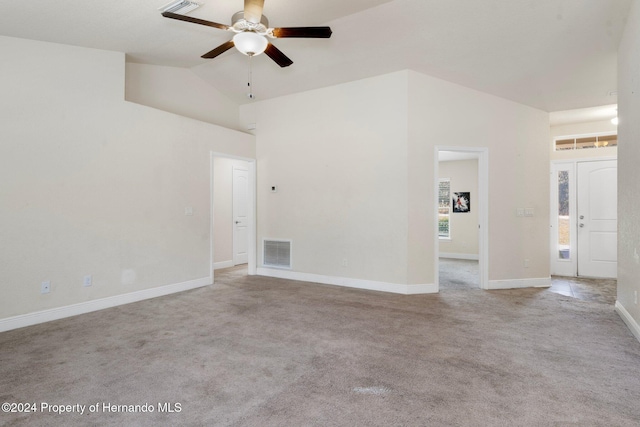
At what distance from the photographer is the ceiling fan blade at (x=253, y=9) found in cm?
280

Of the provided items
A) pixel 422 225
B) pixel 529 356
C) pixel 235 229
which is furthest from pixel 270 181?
pixel 529 356

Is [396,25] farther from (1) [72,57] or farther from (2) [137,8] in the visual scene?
(1) [72,57]

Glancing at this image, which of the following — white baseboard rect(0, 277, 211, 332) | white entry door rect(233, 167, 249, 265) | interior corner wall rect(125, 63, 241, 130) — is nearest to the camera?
white baseboard rect(0, 277, 211, 332)

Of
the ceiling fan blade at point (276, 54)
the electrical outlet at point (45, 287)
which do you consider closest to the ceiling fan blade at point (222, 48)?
the ceiling fan blade at point (276, 54)

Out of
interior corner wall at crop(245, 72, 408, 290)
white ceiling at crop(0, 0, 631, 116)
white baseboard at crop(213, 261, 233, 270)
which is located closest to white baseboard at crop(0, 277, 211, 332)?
white baseboard at crop(213, 261, 233, 270)

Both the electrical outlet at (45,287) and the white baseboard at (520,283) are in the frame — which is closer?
the electrical outlet at (45,287)

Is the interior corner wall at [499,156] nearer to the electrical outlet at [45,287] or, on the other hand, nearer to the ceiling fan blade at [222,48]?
the ceiling fan blade at [222,48]

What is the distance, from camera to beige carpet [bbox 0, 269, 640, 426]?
1965mm

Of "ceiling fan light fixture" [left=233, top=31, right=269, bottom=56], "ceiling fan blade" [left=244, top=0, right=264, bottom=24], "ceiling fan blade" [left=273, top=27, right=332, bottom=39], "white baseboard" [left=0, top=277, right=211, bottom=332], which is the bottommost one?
"white baseboard" [left=0, top=277, right=211, bottom=332]

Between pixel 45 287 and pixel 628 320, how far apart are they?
625 centimetres

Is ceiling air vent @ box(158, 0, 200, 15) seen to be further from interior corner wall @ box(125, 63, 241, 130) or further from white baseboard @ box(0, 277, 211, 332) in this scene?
white baseboard @ box(0, 277, 211, 332)

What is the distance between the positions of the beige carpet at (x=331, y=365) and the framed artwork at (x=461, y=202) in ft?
16.6

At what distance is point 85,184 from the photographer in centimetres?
392

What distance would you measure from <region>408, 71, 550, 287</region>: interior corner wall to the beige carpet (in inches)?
45.5
